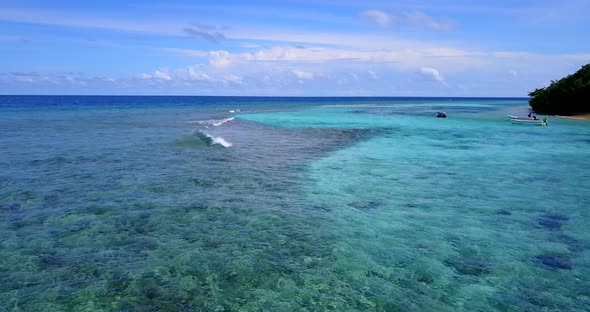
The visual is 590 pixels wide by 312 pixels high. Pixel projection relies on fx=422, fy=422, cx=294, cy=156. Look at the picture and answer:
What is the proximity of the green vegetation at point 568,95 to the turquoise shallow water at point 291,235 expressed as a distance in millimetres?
52471

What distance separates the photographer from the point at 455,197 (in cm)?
1725

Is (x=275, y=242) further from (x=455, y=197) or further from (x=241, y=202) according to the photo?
(x=455, y=197)

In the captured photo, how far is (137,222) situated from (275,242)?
472cm

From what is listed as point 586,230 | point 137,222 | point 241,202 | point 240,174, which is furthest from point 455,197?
point 137,222

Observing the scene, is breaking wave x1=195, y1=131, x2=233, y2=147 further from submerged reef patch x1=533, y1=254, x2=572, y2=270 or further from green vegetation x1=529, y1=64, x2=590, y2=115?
green vegetation x1=529, y1=64, x2=590, y2=115

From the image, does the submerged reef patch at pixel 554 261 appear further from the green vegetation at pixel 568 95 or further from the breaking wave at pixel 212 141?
the green vegetation at pixel 568 95

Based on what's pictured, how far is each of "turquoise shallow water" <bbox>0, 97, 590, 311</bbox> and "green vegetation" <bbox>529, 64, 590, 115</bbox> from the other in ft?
172

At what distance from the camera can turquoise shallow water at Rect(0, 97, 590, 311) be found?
30.0 feet

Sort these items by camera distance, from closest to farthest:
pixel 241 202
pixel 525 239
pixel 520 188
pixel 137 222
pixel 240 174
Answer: pixel 525 239 → pixel 137 222 → pixel 241 202 → pixel 520 188 → pixel 240 174

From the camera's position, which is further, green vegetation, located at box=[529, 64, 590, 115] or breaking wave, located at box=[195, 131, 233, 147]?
green vegetation, located at box=[529, 64, 590, 115]

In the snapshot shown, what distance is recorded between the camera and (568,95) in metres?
70.0

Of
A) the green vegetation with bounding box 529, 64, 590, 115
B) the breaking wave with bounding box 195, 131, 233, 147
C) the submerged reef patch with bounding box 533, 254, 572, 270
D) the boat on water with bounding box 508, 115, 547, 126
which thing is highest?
the green vegetation with bounding box 529, 64, 590, 115

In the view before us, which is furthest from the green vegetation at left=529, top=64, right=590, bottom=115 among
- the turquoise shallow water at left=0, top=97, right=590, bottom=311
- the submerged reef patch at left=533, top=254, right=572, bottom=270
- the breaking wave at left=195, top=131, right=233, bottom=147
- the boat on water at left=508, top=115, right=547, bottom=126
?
the submerged reef patch at left=533, top=254, right=572, bottom=270

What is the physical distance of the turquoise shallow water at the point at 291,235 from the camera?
30.0ft
